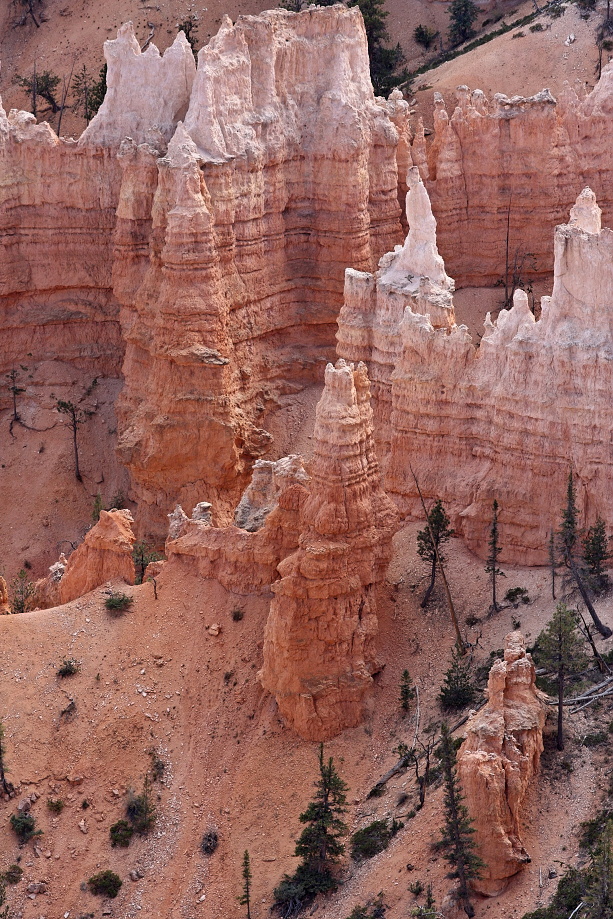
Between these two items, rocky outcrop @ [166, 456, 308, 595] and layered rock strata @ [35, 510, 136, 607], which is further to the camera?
layered rock strata @ [35, 510, 136, 607]

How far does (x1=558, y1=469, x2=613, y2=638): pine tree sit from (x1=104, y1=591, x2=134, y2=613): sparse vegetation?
1096 centimetres

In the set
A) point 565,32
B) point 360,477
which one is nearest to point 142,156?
point 360,477

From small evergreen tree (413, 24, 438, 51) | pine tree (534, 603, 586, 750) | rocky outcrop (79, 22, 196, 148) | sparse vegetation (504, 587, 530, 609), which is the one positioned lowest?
pine tree (534, 603, 586, 750)

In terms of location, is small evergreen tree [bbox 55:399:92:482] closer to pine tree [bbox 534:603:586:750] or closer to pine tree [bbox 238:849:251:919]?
pine tree [bbox 238:849:251:919]

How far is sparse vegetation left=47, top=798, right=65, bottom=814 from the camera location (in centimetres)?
4316

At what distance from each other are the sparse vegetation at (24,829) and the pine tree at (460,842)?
35.8 ft

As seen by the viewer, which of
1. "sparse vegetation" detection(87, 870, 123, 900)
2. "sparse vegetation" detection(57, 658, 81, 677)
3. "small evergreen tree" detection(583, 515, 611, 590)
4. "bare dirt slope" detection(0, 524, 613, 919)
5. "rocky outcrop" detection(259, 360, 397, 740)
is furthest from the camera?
"sparse vegetation" detection(57, 658, 81, 677)

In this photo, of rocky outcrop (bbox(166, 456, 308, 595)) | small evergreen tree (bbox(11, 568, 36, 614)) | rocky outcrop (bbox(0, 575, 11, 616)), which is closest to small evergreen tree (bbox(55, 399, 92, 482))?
small evergreen tree (bbox(11, 568, 36, 614))

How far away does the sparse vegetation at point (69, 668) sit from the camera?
4516cm

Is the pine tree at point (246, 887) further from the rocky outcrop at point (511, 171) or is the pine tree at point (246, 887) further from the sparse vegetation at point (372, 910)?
the rocky outcrop at point (511, 171)

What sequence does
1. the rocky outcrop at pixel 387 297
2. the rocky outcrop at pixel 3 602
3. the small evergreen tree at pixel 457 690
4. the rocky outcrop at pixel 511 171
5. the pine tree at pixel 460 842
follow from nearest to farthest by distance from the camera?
the pine tree at pixel 460 842
the small evergreen tree at pixel 457 690
the rocky outcrop at pixel 3 602
the rocky outcrop at pixel 387 297
the rocky outcrop at pixel 511 171

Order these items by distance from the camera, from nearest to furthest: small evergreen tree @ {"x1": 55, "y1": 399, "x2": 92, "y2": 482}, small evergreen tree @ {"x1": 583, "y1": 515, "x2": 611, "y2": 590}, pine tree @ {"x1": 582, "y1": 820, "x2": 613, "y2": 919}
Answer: pine tree @ {"x1": 582, "y1": 820, "x2": 613, "y2": 919} < small evergreen tree @ {"x1": 583, "y1": 515, "x2": 611, "y2": 590} < small evergreen tree @ {"x1": 55, "y1": 399, "x2": 92, "y2": 482}

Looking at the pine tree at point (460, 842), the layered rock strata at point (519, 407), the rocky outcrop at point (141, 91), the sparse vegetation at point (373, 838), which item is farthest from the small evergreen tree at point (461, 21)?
the pine tree at point (460, 842)

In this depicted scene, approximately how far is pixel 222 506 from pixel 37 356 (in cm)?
1073
